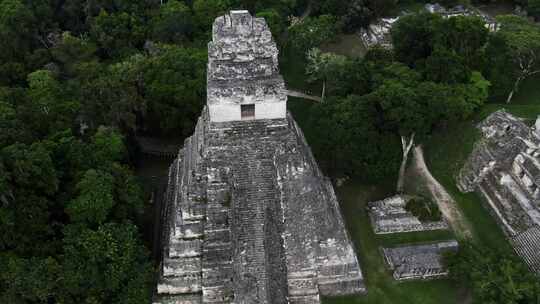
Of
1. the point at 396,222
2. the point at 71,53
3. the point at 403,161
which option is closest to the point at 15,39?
the point at 71,53

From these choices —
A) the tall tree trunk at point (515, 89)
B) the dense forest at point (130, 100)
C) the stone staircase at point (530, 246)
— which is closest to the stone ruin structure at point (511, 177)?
the stone staircase at point (530, 246)

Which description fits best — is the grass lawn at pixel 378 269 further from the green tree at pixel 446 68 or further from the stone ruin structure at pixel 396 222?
the green tree at pixel 446 68

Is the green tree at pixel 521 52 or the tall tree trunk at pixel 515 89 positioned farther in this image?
the tall tree trunk at pixel 515 89

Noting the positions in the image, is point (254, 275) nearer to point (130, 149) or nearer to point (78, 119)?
point (130, 149)

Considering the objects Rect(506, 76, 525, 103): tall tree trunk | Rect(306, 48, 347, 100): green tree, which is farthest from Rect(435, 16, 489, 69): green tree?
Rect(306, 48, 347, 100): green tree

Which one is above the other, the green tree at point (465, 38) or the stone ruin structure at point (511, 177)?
the green tree at point (465, 38)
